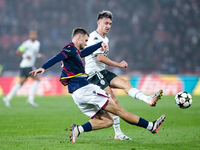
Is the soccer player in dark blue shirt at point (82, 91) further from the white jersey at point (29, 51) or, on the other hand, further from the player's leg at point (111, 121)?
the white jersey at point (29, 51)

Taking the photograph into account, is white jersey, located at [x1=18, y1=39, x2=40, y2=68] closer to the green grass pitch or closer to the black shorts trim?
the green grass pitch

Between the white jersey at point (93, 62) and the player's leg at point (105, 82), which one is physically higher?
the white jersey at point (93, 62)

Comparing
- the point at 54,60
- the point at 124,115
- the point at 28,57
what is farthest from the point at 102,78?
the point at 28,57

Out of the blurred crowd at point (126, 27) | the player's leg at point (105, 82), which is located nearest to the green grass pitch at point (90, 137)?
the player's leg at point (105, 82)

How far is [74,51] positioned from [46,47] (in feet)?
65.6

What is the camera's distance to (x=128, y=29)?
27000mm

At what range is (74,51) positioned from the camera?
561cm

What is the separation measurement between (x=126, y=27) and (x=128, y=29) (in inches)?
8.4

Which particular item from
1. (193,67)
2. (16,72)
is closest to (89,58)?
(16,72)

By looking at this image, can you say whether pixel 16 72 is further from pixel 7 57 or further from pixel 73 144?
pixel 73 144

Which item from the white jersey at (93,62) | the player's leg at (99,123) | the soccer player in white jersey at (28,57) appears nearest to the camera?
the player's leg at (99,123)

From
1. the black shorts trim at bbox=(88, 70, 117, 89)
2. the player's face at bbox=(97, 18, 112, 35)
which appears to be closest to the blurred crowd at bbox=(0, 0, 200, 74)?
the player's face at bbox=(97, 18, 112, 35)

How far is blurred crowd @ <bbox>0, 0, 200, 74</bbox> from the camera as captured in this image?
988 inches

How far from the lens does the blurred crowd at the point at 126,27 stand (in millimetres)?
25094
